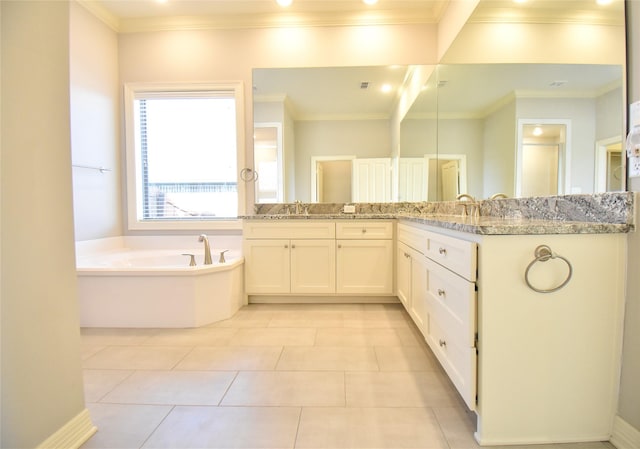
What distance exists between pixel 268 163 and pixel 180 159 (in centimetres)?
103

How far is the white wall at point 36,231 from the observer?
94 cm

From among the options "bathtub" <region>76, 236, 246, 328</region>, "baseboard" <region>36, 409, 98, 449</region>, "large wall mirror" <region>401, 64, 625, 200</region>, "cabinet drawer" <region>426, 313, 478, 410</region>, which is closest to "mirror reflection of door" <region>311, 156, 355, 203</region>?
"large wall mirror" <region>401, 64, 625, 200</region>

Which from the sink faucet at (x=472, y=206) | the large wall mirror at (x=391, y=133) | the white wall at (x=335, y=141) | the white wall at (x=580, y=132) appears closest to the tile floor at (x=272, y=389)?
the sink faucet at (x=472, y=206)

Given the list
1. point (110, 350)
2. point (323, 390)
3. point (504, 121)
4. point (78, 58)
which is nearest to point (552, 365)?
point (323, 390)

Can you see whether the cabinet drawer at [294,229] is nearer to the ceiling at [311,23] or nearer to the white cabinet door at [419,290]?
the white cabinet door at [419,290]

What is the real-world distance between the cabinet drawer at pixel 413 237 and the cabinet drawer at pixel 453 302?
0.18m

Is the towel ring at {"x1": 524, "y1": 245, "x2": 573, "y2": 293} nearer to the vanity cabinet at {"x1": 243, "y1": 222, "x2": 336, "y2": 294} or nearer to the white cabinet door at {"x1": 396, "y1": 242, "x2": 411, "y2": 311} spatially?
the white cabinet door at {"x1": 396, "y1": 242, "x2": 411, "y2": 311}

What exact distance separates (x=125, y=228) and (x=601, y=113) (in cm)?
383

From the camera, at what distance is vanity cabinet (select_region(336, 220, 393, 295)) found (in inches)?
108

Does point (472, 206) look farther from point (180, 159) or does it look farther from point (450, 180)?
point (180, 159)

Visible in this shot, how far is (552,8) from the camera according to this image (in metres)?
1.47

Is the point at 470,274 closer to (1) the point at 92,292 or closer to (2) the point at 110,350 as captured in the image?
(2) the point at 110,350

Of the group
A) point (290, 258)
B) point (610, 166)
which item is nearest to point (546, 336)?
point (610, 166)

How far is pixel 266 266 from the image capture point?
2809mm
